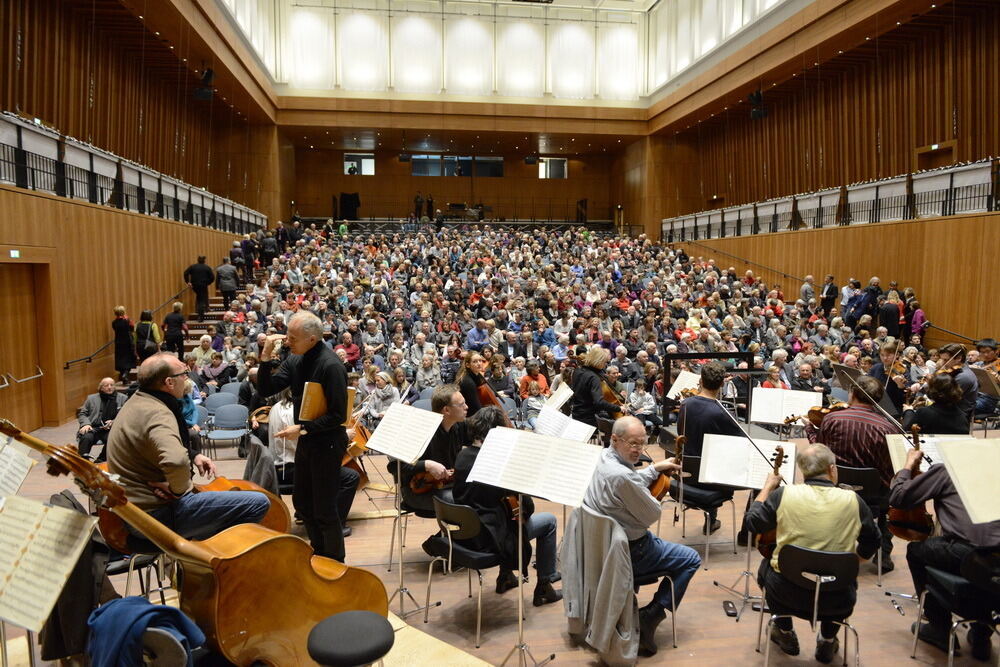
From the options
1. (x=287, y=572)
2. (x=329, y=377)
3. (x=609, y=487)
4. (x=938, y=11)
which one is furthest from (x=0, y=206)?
(x=938, y=11)

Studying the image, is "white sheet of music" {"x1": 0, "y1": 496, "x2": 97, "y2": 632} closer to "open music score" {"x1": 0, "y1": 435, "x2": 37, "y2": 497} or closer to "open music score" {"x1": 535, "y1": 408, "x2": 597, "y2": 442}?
"open music score" {"x1": 0, "y1": 435, "x2": 37, "y2": 497}

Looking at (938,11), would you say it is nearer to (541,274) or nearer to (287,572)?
(541,274)

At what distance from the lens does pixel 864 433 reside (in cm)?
450

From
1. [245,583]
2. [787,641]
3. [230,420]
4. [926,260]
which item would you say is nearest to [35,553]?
[245,583]

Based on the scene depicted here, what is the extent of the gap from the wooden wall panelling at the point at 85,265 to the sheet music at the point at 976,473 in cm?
912

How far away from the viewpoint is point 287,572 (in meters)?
2.79

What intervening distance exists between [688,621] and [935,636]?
1.31 metres

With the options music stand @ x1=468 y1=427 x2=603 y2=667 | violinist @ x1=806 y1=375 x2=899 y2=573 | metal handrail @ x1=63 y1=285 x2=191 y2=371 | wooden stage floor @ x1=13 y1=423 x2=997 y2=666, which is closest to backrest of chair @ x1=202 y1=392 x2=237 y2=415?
metal handrail @ x1=63 y1=285 x2=191 y2=371

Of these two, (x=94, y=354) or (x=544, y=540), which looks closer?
(x=544, y=540)

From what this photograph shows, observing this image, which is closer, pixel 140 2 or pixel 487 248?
pixel 140 2

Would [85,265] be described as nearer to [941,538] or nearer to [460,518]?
[460,518]

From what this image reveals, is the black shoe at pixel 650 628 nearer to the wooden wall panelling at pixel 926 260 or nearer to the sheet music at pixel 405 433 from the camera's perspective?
the sheet music at pixel 405 433

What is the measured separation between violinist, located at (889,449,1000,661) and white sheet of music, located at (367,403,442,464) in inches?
99.4

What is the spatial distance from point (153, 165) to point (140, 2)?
18.4 feet
